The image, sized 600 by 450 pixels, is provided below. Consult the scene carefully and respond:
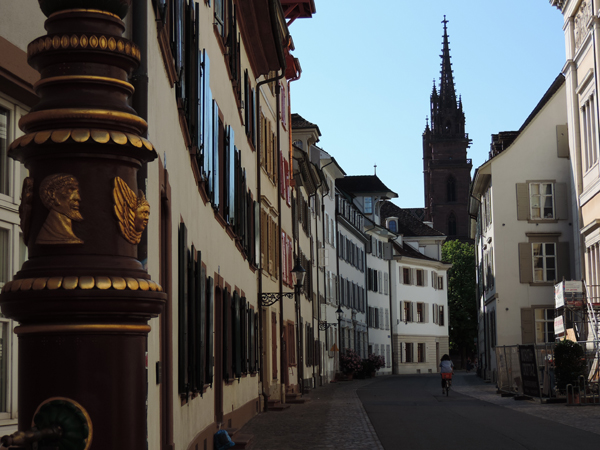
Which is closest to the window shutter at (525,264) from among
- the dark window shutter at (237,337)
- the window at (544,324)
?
the window at (544,324)

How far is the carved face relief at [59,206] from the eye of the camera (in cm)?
257

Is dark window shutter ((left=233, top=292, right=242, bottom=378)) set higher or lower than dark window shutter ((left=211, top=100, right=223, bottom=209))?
lower

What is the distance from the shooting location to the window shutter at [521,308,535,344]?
41.5 m

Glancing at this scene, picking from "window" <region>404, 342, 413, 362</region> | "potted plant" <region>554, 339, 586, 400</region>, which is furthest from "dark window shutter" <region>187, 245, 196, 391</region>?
"window" <region>404, 342, 413, 362</region>

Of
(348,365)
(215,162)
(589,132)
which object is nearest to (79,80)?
(215,162)

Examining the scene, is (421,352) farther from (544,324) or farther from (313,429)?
(313,429)

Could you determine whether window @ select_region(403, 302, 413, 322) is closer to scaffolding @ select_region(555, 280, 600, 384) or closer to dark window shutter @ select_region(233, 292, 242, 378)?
scaffolding @ select_region(555, 280, 600, 384)

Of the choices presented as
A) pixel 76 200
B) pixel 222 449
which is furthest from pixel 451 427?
pixel 76 200

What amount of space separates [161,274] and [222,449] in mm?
4947

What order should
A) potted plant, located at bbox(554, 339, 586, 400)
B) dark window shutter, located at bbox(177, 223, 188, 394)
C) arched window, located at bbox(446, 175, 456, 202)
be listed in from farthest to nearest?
arched window, located at bbox(446, 175, 456, 202)
potted plant, located at bbox(554, 339, 586, 400)
dark window shutter, located at bbox(177, 223, 188, 394)

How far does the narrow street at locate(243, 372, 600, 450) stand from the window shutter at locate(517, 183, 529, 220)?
15355mm

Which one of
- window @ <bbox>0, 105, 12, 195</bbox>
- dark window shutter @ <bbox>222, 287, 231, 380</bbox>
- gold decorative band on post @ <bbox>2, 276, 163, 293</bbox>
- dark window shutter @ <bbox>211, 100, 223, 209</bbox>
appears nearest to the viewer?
gold decorative band on post @ <bbox>2, 276, 163, 293</bbox>

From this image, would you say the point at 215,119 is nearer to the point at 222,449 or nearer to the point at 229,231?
the point at 229,231

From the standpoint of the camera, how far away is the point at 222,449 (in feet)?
39.8
